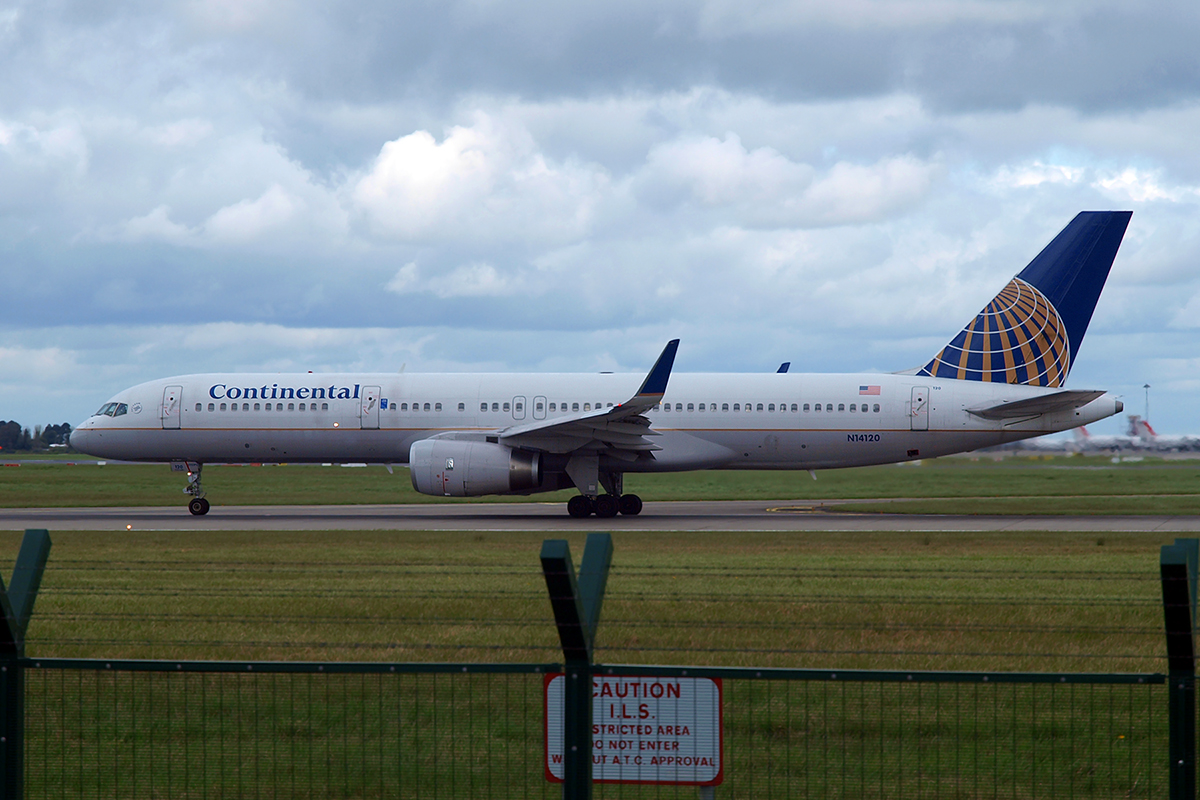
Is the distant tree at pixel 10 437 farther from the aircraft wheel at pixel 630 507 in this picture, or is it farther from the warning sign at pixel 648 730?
the warning sign at pixel 648 730

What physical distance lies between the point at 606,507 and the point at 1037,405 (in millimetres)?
10621

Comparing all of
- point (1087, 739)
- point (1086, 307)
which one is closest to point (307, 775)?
point (1087, 739)

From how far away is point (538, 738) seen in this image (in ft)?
26.2

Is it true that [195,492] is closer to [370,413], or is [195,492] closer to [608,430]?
[370,413]

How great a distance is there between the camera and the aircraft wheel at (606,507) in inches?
1174

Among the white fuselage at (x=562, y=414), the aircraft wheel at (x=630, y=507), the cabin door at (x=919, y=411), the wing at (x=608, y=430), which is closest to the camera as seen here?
the wing at (x=608, y=430)

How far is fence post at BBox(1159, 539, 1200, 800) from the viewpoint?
4.96m

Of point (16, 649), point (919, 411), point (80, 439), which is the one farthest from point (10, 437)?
point (16, 649)

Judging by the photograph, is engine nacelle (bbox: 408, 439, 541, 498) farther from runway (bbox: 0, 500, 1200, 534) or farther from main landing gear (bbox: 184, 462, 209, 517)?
main landing gear (bbox: 184, 462, 209, 517)

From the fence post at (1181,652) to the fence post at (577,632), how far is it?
233 cm

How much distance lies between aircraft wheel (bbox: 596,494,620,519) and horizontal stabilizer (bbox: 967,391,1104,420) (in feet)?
29.7

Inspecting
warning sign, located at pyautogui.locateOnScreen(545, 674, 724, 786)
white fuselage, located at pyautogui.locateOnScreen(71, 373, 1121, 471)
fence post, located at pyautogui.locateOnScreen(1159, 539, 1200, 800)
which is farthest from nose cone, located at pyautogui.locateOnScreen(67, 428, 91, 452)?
fence post, located at pyautogui.locateOnScreen(1159, 539, 1200, 800)

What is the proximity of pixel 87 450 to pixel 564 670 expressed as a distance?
30440mm

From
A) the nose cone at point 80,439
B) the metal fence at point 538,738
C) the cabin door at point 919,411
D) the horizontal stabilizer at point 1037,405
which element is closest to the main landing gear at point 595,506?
the cabin door at point 919,411
